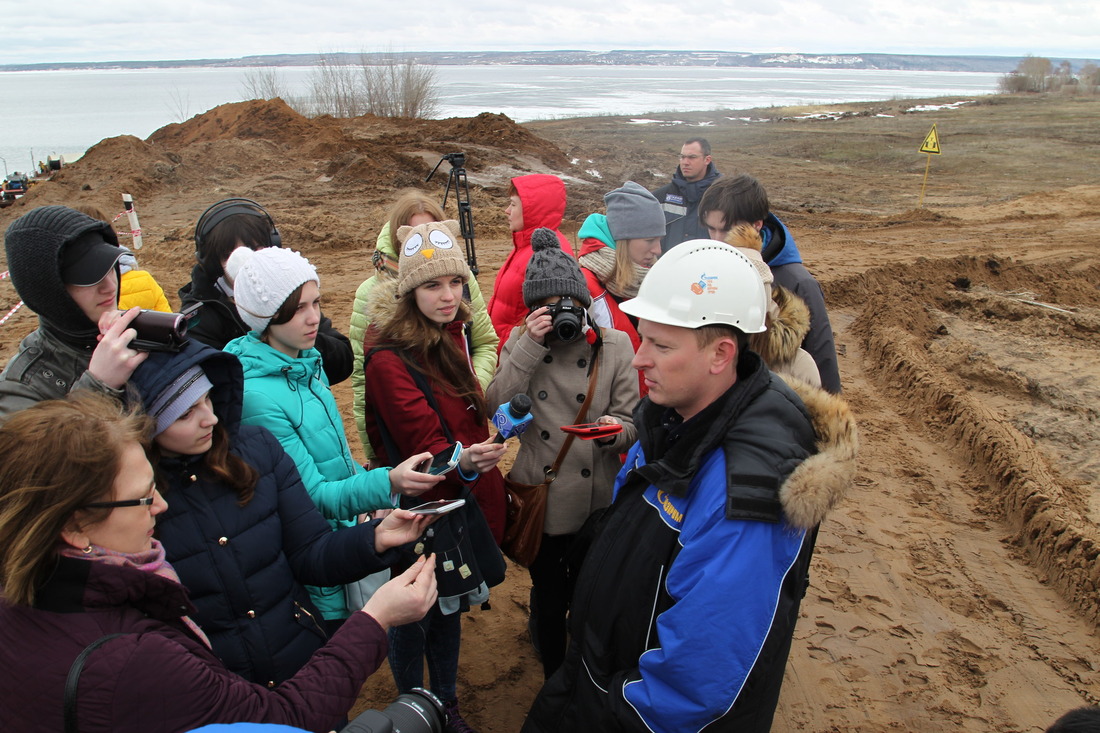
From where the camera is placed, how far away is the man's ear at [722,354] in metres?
1.73

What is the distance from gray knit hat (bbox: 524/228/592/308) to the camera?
2602 millimetres

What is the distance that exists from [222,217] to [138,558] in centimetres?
201

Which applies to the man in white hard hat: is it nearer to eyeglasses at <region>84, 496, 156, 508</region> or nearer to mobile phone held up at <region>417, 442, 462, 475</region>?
mobile phone held up at <region>417, 442, 462, 475</region>

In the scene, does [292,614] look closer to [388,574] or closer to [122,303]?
[388,574]

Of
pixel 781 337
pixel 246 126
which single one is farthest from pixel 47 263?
pixel 246 126

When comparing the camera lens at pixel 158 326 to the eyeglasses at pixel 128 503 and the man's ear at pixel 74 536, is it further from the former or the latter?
the man's ear at pixel 74 536

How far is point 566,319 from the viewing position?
2.52 meters

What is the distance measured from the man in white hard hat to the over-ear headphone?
2.15m

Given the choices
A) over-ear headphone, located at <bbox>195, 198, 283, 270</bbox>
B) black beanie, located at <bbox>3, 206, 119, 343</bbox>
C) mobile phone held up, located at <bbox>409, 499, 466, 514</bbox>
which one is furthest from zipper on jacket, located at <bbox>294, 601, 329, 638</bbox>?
over-ear headphone, located at <bbox>195, 198, 283, 270</bbox>

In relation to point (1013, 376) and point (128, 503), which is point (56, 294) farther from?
point (1013, 376)

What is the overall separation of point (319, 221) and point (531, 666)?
36.7 ft

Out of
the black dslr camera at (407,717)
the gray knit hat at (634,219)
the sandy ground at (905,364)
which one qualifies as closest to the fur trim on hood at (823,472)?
the black dslr camera at (407,717)

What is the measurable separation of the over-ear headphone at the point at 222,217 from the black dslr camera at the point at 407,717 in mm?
2239

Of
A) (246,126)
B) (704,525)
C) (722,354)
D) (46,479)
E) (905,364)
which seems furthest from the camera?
(246,126)
